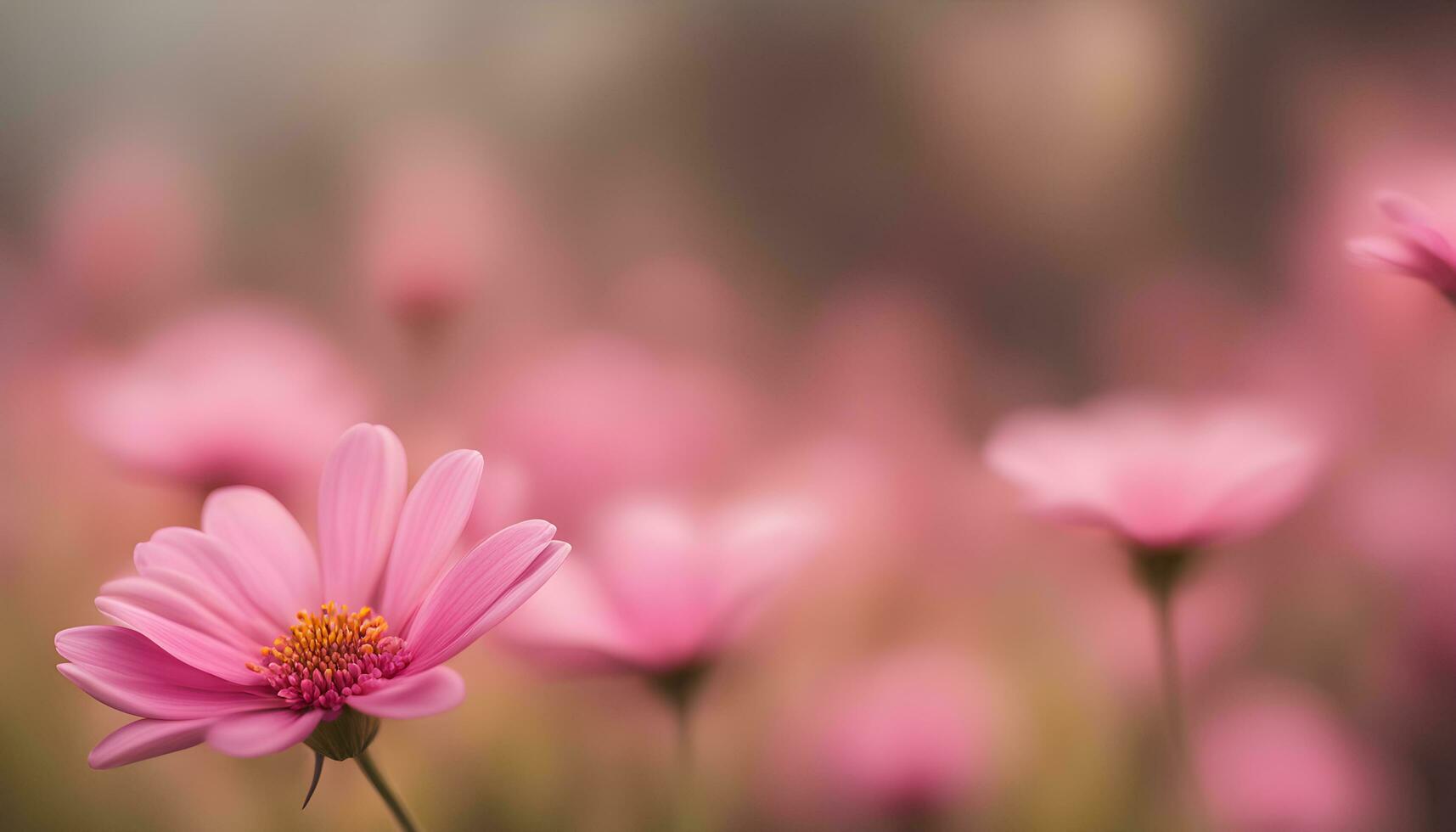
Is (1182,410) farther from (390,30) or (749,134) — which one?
(390,30)

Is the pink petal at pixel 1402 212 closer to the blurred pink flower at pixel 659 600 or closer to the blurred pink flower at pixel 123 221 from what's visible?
the blurred pink flower at pixel 659 600

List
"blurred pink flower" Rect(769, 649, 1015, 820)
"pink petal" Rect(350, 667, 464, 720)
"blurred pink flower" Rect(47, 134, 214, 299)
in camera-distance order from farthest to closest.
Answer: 1. "blurred pink flower" Rect(47, 134, 214, 299)
2. "blurred pink flower" Rect(769, 649, 1015, 820)
3. "pink petal" Rect(350, 667, 464, 720)

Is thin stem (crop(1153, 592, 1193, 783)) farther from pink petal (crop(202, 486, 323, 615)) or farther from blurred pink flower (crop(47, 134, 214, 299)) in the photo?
blurred pink flower (crop(47, 134, 214, 299))

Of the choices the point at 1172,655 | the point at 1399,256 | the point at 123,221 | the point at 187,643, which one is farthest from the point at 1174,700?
the point at 123,221

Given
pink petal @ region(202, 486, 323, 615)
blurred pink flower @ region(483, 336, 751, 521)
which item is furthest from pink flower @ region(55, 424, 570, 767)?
blurred pink flower @ region(483, 336, 751, 521)

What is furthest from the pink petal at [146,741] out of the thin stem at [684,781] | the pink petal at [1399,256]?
the pink petal at [1399,256]

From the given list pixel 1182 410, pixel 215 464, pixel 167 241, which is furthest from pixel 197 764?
pixel 1182 410
